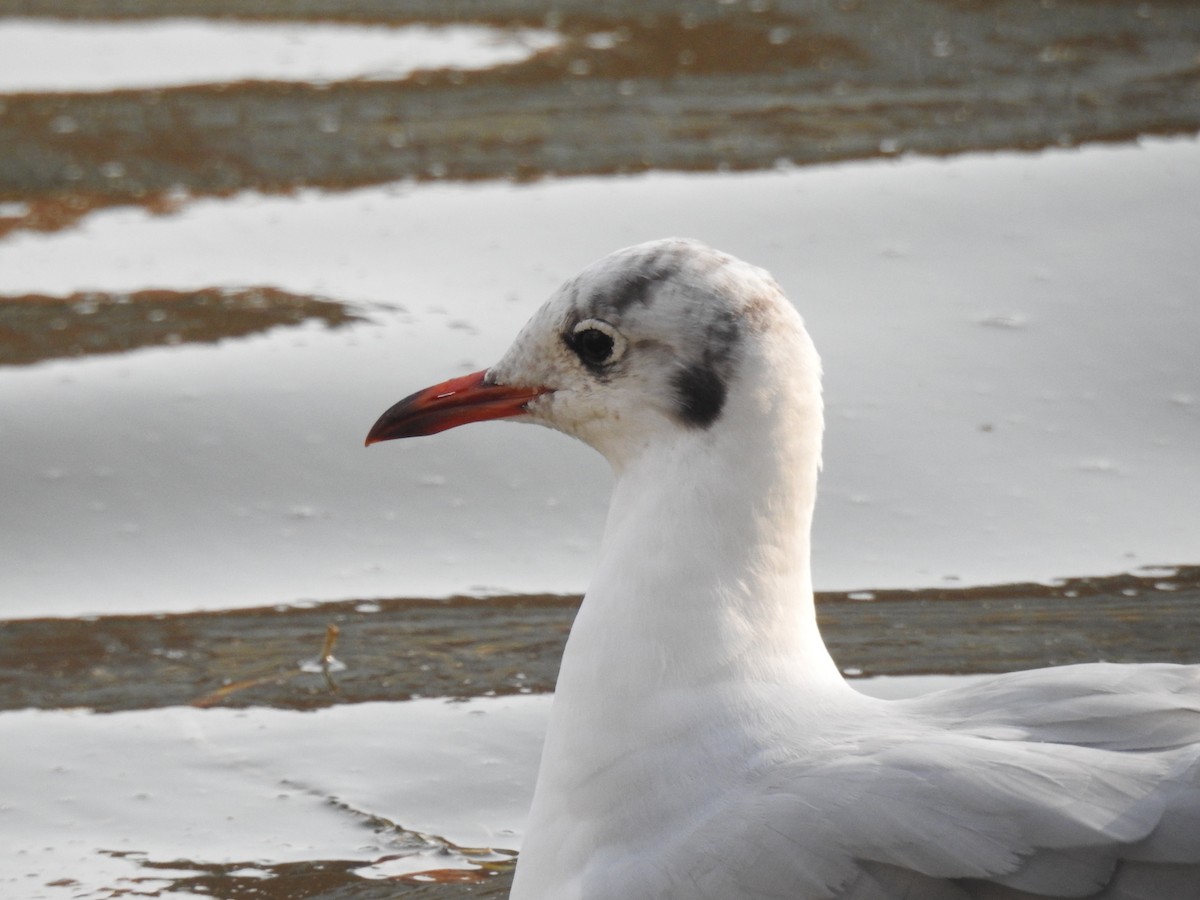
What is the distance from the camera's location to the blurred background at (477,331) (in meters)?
3.04

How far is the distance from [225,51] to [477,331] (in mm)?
1984

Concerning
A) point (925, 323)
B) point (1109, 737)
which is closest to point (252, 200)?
point (925, 323)

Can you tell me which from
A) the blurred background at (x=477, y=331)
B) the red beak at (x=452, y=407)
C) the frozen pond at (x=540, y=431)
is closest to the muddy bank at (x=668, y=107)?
the blurred background at (x=477, y=331)

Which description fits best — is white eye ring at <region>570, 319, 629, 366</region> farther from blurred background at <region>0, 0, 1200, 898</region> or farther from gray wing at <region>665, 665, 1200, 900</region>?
blurred background at <region>0, 0, 1200, 898</region>

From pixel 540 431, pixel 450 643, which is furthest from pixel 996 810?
pixel 540 431

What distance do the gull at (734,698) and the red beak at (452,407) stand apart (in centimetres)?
2

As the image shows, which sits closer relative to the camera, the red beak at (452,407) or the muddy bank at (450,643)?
the red beak at (452,407)

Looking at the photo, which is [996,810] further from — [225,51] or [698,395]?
[225,51]

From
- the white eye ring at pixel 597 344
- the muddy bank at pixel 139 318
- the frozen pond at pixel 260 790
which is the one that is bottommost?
the frozen pond at pixel 260 790

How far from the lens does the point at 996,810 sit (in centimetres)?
179

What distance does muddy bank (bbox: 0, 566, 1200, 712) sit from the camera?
9.79ft

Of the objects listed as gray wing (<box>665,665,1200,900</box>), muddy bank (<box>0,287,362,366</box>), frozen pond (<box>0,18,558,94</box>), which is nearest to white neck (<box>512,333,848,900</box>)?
gray wing (<box>665,665,1200,900</box>)

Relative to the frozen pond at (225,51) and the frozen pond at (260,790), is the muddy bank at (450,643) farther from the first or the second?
the frozen pond at (225,51)

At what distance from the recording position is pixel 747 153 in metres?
4.86
